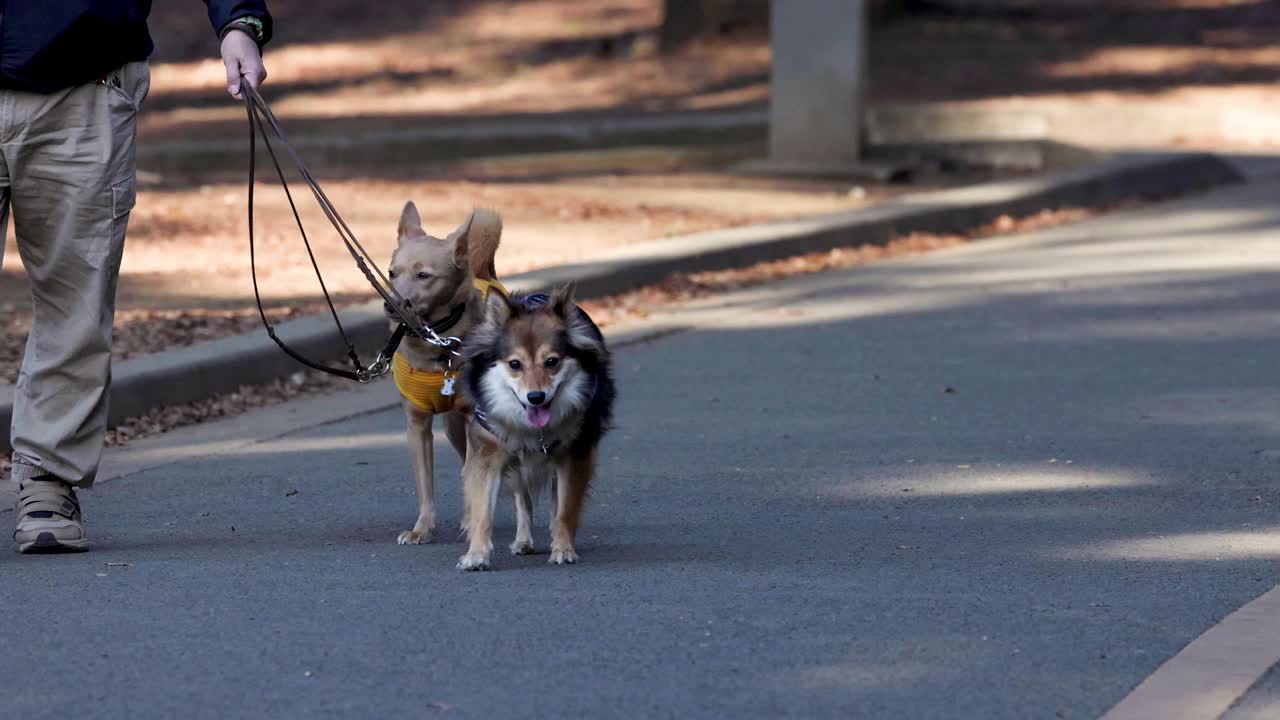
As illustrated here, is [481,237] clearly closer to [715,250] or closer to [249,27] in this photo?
[249,27]

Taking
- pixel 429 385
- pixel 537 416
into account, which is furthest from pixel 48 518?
pixel 537 416

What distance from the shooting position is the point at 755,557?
6.39m

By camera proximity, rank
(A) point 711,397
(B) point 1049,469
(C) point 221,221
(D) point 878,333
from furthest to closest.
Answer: (C) point 221,221, (D) point 878,333, (A) point 711,397, (B) point 1049,469

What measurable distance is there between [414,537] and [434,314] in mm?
758

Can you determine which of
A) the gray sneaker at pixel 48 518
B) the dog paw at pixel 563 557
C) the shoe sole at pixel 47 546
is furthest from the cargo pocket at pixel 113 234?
the dog paw at pixel 563 557

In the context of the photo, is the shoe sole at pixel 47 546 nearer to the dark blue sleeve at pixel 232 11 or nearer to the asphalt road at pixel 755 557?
the asphalt road at pixel 755 557

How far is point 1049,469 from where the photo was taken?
780cm

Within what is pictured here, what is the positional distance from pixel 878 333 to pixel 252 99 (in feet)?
17.6

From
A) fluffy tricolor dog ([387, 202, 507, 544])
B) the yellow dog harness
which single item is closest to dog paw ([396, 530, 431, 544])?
fluffy tricolor dog ([387, 202, 507, 544])

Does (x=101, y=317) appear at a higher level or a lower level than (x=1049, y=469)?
higher

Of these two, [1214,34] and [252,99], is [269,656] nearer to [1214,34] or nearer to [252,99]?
[252,99]

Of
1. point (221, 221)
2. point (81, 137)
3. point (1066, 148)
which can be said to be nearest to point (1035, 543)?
point (81, 137)

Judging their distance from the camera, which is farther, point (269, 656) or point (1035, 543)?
point (1035, 543)

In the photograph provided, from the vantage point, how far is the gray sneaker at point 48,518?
6418mm
